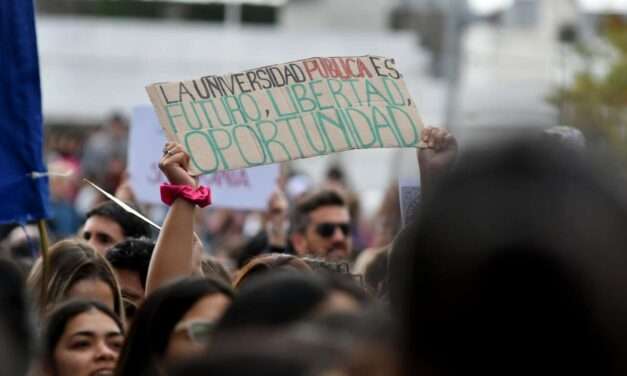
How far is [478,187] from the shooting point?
2053 mm

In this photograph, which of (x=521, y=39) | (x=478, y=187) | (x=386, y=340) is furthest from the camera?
(x=521, y=39)

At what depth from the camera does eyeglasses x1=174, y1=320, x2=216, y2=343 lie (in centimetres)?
339

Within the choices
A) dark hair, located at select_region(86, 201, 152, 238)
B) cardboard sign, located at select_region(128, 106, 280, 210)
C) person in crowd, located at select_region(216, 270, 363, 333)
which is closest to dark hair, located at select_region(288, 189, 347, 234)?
cardboard sign, located at select_region(128, 106, 280, 210)

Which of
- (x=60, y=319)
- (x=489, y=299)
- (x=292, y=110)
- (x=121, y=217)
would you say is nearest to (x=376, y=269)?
(x=121, y=217)

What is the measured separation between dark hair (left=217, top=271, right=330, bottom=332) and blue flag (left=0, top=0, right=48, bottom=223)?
300cm

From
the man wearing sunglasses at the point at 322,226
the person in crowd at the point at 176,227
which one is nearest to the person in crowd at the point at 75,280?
the person in crowd at the point at 176,227

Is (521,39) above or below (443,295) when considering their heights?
below

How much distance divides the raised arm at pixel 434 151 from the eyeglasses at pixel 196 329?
6.40 ft

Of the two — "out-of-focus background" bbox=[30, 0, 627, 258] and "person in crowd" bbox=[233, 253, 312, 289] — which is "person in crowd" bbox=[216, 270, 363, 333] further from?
"out-of-focus background" bbox=[30, 0, 627, 258]

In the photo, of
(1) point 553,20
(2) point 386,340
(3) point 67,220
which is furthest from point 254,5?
(2) point 386,340

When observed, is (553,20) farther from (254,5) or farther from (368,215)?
(368,215)

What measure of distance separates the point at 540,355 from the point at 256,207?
7139 mm

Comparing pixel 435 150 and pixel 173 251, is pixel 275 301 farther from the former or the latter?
pixel 435 150

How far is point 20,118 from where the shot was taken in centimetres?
567
